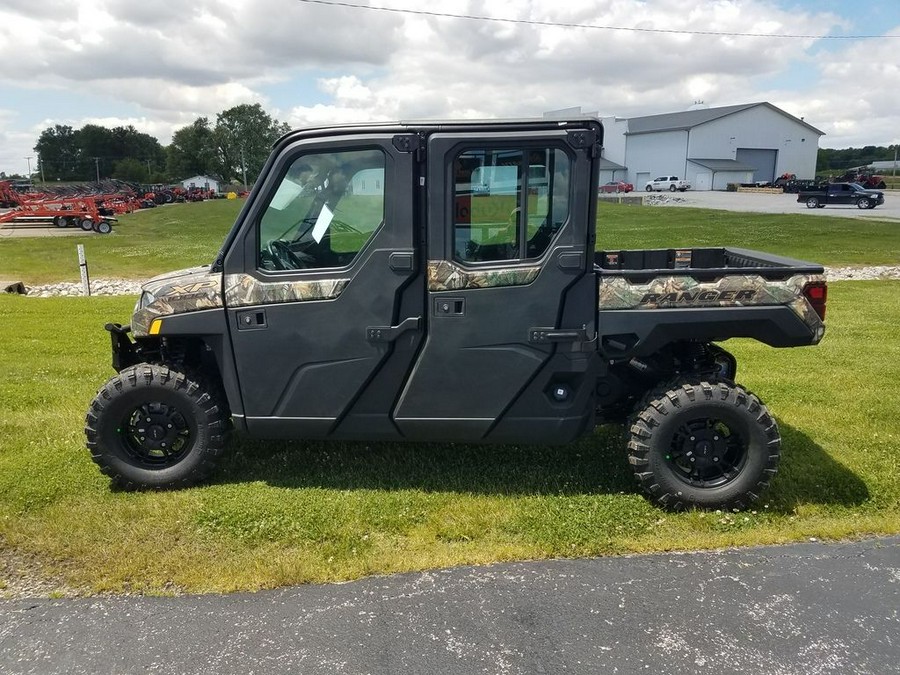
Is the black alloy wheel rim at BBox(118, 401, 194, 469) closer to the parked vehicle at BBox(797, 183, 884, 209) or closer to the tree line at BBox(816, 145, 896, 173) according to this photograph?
the parked vehicle at BBox(797, 183, 884, 209)

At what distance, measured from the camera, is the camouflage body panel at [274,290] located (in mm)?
3972

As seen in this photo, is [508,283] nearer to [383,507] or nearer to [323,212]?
[323,212]

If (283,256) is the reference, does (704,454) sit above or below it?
below

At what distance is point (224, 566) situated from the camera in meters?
3.57

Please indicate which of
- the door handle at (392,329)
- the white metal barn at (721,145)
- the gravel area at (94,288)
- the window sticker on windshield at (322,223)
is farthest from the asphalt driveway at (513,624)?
the white metal barn at (721,145)

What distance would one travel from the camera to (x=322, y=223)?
157 inches

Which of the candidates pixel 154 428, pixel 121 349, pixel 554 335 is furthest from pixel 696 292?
pixel 121 349

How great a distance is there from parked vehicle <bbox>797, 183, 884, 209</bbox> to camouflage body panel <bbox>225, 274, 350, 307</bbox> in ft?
139

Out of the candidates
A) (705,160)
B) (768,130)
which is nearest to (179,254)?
(705,160)

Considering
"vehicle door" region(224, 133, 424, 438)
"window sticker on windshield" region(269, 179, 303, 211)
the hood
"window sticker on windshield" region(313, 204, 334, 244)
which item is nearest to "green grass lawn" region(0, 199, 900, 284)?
the hood

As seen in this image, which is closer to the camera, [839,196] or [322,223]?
[322,223]

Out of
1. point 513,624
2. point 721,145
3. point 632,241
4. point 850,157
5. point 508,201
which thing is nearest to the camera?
point 513,624

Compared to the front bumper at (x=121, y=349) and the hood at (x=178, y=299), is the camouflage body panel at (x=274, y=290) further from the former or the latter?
the front bumper at (x=121, y=349)

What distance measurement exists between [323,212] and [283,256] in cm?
36
